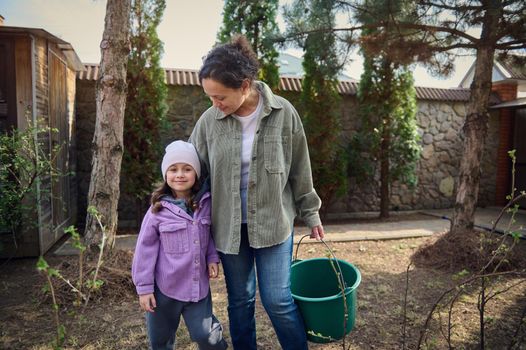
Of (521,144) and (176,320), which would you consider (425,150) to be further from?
(176,320)

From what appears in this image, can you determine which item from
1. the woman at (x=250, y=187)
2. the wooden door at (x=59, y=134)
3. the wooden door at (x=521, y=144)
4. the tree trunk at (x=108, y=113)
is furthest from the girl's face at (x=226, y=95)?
the wooden door at (x=521, y=144)

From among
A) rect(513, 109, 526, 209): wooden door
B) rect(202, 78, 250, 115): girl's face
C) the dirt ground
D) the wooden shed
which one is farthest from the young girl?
rect(513, 109, 526, 209): wooden door

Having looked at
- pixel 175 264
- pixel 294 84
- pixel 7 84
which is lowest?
pixel 175 264

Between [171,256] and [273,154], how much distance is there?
68 cm

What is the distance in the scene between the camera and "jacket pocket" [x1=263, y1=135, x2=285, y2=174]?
1813 millimetres

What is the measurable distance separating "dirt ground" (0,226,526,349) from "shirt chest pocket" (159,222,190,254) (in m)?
0.91

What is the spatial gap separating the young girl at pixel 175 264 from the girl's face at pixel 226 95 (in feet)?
0.91

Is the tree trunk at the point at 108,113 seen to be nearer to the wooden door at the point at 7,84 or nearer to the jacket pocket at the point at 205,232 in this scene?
the wooden door at the point at 7,84

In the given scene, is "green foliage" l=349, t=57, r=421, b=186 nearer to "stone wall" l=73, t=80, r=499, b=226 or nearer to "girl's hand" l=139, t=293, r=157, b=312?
"stone wall" l=73, t=80, r=499, b=226

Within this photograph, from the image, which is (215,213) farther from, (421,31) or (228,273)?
(421,31)

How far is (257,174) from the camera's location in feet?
5.92

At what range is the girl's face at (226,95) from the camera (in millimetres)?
1707

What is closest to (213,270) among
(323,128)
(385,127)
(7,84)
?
(7,84)

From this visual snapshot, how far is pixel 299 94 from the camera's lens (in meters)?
6.57
